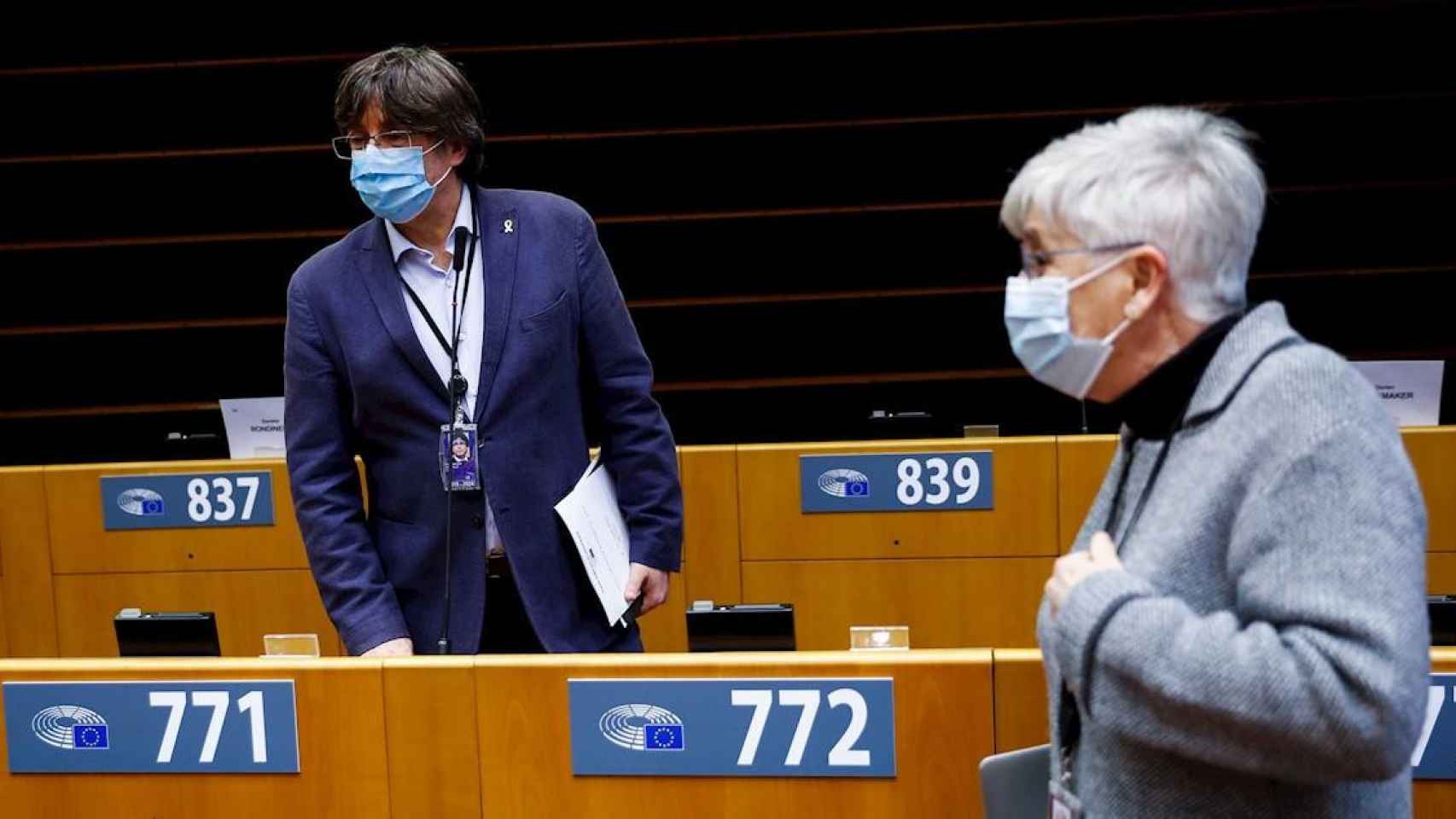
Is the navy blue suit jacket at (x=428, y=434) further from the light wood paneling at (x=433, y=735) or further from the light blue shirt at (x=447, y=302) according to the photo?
the light wood paneling at (x=433, y=735)

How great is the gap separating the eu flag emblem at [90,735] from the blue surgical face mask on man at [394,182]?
0.79 m

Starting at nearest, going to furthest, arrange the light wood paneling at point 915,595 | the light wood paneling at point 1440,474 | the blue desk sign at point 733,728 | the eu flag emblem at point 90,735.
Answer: the blue desk sign at point 733,728 < the eu flag emblem at point 90,735 < the light wood paneling at point 1440,474 < the light wood paneling at point 915,595

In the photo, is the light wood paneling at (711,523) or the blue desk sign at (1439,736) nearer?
the blue desk sign at (1439,736)

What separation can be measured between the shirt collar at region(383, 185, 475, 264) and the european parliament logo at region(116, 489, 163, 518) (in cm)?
216

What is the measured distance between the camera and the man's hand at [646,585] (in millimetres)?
2271

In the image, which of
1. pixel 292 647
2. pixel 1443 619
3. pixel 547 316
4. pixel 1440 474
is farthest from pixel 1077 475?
pixel 292 647

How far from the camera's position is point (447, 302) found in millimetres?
2229

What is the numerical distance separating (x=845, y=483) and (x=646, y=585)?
177 cm

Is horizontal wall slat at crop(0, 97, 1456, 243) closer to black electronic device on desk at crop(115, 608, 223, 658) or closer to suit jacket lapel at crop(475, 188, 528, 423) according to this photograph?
suit jacket lapel at crop(475, 188, 528, 423)

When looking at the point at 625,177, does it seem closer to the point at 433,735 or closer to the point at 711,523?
the point at 711,523

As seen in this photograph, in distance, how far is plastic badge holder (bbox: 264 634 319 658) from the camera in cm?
197

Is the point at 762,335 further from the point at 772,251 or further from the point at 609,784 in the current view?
the point at 609,784

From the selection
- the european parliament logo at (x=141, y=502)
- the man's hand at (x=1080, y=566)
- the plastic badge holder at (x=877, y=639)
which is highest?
the man's hand at (x=1080, y=566)

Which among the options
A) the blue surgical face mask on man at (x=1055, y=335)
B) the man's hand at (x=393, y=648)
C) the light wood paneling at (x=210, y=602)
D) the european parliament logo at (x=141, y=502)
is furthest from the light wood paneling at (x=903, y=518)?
the blue surgical face mask on man at (x=1055, y=335)
